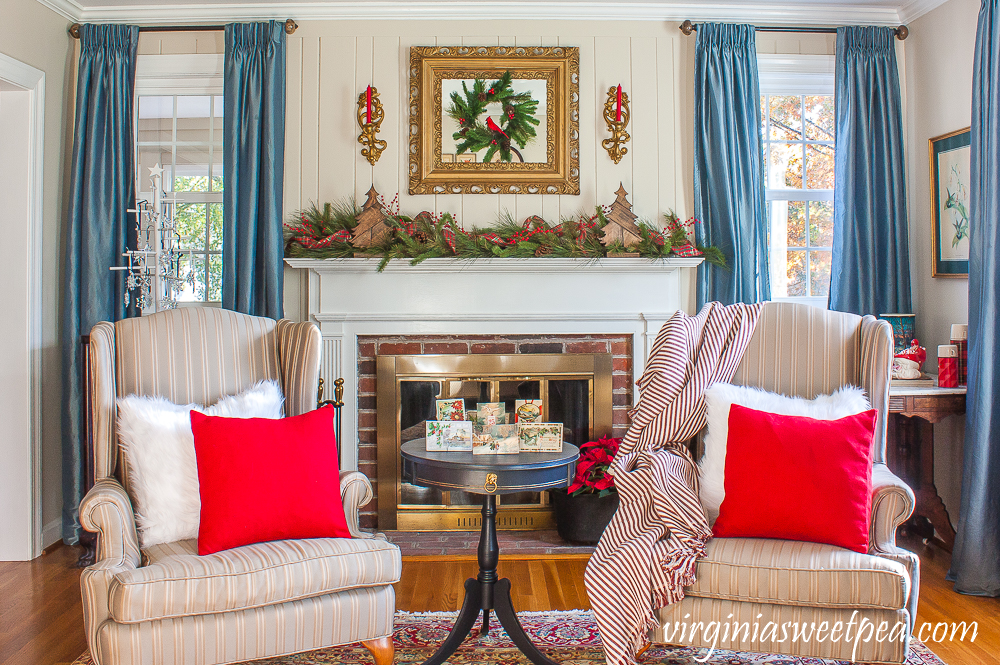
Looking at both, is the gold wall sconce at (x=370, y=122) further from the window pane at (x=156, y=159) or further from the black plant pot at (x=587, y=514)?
the black plant pot at (x=587, y=514)

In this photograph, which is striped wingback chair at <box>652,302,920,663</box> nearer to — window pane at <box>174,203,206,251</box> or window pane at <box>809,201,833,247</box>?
window pane at <box>809,201,833,247</box>

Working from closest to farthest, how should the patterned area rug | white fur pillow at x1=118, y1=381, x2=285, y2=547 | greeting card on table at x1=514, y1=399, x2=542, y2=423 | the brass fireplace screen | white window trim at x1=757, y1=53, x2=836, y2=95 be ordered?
white fur pillow at x1=118, y1=381, x2=285, y2=547, the patterned area rug, greeting card on table at x1=514, y1=399, x2=542, y2=423, the brass fireplace screen, white window trim at x1=757, y1=53, x2=836, y2=95

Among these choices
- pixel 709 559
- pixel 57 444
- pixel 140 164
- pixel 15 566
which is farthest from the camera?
pixel 140 164

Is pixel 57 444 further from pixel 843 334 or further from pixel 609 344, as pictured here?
pixel 843 334

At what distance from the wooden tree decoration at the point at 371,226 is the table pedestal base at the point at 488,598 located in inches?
61.1

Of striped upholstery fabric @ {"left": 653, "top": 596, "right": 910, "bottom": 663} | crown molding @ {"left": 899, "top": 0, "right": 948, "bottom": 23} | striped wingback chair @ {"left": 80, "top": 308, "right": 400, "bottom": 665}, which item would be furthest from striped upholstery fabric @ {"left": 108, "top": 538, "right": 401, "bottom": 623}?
crown molding @ {"left": 899, "top": 0, "right": 948, "bottom": 23}

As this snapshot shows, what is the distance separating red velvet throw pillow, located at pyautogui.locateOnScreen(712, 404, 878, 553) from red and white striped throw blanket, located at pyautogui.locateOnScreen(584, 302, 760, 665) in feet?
0.45

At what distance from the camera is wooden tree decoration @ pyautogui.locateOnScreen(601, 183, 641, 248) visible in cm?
321

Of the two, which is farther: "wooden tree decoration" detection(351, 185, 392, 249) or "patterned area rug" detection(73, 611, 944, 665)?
"wooden tree decoration" detection(351, 185, 392, 249)

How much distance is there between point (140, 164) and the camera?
356 cm

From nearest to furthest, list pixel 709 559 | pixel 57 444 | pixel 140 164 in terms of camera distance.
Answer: pixel 709 559 → pixel 57 444 → pixel 140 164

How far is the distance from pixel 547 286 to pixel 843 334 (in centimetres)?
137

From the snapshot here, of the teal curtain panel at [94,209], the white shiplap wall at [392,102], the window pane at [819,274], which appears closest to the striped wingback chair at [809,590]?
the window pane at [819,274]

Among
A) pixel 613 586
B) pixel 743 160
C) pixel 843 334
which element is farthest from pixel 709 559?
pixel 743 160
